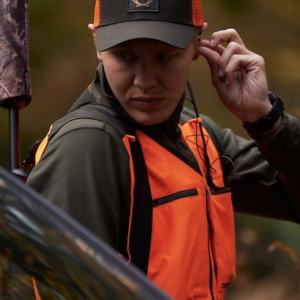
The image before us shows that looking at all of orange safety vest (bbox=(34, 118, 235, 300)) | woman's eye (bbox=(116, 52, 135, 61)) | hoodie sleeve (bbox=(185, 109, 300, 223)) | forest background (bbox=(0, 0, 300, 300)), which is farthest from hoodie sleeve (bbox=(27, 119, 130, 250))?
forest background (bbox=(0, 0, 300, 300))

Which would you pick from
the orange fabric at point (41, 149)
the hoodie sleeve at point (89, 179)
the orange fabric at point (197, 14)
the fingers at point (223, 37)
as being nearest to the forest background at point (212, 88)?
the fingers at point (223, 37)

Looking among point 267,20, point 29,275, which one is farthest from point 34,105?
point 29,275

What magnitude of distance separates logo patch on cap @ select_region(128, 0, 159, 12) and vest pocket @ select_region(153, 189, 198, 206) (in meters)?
0.56

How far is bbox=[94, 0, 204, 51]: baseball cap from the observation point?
3.11 meters

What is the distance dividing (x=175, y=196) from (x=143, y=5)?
1.93ft

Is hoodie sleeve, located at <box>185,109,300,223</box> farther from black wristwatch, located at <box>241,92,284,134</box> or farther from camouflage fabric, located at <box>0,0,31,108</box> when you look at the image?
camouflage fabric, located at <box>0,0,31,108</box>

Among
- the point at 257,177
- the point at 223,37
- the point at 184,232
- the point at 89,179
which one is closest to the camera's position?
the point at 89,179

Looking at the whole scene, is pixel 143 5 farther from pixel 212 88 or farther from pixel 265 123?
pixel 212 88

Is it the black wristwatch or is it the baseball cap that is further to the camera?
the black wristwatch

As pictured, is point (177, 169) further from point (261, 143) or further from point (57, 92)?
point (57, 92)

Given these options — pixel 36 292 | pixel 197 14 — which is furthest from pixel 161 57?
pixel 36 292

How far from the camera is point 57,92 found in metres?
6.52

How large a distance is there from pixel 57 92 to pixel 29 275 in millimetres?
4448

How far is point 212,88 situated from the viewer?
6500 mm
